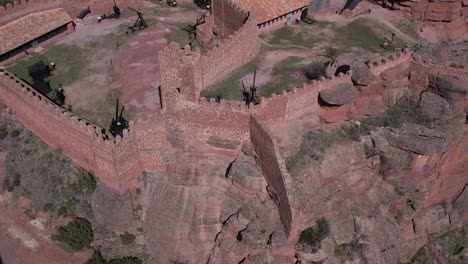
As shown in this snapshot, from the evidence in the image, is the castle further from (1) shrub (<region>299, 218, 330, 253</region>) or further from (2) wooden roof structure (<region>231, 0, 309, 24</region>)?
(2) wooden roof structure (<region>231, 0, 309, 24</region>)

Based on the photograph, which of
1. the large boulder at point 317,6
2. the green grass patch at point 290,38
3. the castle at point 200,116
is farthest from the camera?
the large boulder at point 317,6

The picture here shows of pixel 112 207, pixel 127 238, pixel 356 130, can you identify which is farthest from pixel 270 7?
pixel 127 238

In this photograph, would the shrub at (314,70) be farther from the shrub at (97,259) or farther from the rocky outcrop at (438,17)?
the shrub at (97,259)

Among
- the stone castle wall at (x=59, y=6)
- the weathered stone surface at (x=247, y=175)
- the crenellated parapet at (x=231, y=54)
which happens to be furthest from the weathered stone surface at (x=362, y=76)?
the stone castle wall at (x=59, y=6)

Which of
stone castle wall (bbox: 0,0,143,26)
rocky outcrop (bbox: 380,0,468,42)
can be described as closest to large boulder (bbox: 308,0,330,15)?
rocky outcrop (bbox: 380,0,468,42)

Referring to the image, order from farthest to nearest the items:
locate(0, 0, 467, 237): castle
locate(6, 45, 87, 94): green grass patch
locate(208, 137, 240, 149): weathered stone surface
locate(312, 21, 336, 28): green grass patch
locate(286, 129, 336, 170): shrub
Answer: locate(312, 21, 336, 28): green grass patch
locate(6, 45, 87, 94): green grass patch
locate(208, 137, 240, 149): weathered stone surface
locate(286, 129, 336, 170): shrub
locate(0, 0, 467, 237): castle

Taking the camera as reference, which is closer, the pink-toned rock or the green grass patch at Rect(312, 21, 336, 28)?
the pink-toned rock
